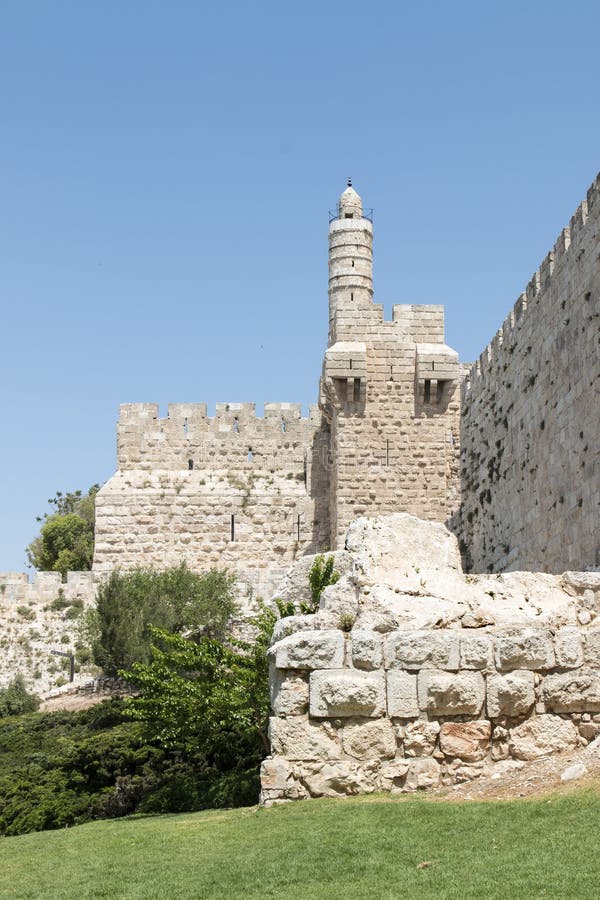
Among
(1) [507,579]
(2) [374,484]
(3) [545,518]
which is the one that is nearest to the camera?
(1) [507,579]

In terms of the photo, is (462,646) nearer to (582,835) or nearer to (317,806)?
(317,806)

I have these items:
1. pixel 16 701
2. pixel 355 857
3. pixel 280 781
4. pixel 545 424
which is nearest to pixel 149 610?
pixel 16 701

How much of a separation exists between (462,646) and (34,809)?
5.79 meters

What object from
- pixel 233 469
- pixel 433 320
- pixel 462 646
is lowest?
pixel 462 646

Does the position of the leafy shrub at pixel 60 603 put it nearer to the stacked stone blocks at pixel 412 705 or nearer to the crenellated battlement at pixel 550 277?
the crenellated battlement at pixel 550 277

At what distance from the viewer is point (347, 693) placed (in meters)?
7.37

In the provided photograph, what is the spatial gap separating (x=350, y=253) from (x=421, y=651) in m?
27.9

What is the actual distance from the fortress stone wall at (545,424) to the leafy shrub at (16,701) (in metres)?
8.33

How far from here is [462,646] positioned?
24.5 feet

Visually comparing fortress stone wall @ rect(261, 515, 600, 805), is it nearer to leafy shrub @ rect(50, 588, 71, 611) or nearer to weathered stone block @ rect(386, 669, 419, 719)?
weathered stone block @ rect(386, 669, 419, 719)

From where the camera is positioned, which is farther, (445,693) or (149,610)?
(149,610)

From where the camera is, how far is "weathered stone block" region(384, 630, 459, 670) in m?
7.42

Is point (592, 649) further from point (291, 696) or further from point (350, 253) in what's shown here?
point (350, 253)

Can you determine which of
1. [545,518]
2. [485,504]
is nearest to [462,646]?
[545,518]
